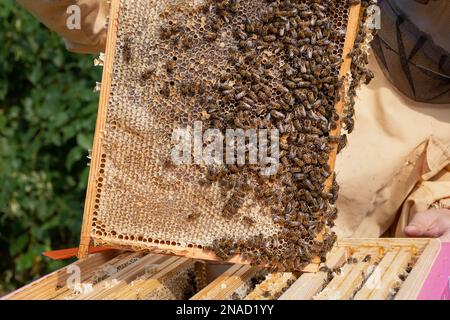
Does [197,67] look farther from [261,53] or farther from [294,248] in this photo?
[294,248]

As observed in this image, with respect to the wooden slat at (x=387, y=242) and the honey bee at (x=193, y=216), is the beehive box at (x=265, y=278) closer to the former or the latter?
the wooden slat at (x=387, y=242)

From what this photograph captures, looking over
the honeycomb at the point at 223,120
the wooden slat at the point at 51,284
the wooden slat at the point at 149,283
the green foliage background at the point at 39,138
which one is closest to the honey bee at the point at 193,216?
the honeycomb at the point at 223,120

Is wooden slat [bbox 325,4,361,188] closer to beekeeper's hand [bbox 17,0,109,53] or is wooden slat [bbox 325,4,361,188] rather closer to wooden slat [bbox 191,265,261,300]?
wooden slat [bbox 191,265,261,300]

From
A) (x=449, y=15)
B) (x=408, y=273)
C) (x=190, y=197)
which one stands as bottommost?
(x=408, y=273)

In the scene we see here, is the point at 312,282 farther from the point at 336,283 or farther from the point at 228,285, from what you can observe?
the point at 228,285
